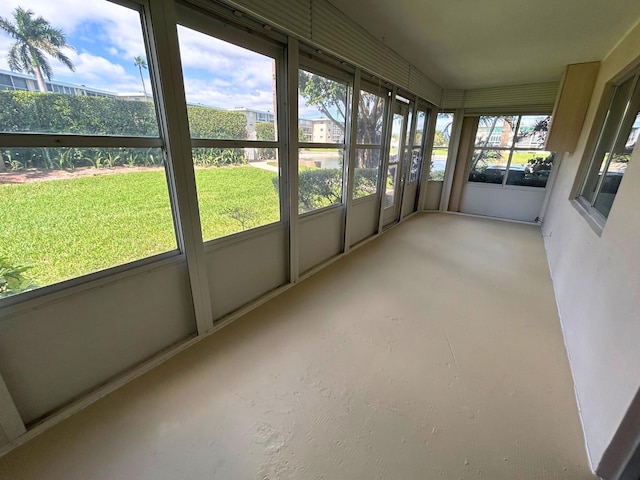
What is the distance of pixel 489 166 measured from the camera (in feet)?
19.1

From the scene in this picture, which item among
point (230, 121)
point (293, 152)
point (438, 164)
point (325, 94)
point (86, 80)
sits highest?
point (325, 94)

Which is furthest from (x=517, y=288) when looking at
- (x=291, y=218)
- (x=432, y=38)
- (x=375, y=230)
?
(x=432, y=38)

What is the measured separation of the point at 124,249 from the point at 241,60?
1.54 m

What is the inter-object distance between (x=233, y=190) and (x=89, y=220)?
924 mm

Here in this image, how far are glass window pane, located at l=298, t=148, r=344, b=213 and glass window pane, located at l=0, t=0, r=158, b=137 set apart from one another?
1424mm

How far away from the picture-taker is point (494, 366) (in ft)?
6.11

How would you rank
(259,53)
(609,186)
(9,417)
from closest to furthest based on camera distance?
(9,417) < (259,53) < (609,186)

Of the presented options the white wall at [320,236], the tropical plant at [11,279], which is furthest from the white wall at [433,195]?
the tropical plant at [11,279]

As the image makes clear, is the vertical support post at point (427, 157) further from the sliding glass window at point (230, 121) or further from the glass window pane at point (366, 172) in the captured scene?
the sliding glass window at point (230, 121)

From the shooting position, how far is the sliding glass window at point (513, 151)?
5.30 meters

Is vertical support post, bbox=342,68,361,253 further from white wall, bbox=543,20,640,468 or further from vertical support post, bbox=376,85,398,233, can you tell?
white wall, bbox=543,20,640,468

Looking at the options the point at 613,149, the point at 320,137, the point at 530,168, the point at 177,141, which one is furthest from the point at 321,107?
the point at 530,168

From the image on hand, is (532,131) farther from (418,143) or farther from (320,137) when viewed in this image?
(320,137)

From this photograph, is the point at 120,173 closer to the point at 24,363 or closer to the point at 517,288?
the point at 24,363
